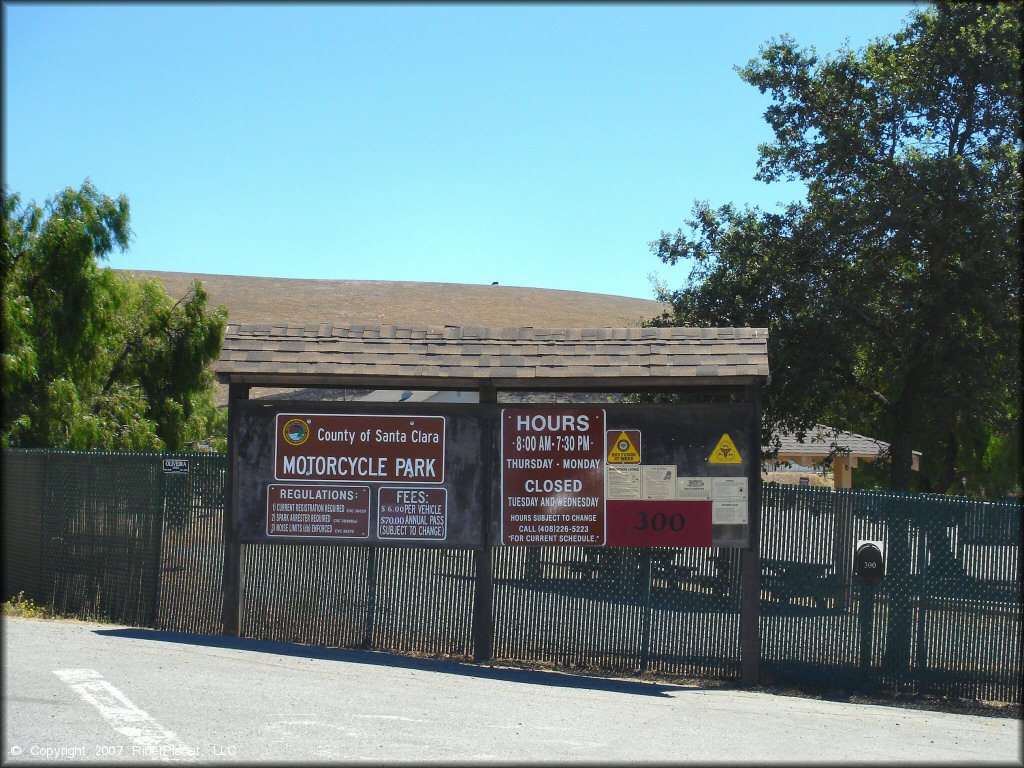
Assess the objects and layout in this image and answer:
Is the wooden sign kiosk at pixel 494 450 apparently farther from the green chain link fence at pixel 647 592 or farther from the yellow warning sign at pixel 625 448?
the green chain link fence at pixel 647 592

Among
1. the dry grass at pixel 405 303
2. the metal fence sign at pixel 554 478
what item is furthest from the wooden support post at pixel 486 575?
the dry grass at pixel 405 303

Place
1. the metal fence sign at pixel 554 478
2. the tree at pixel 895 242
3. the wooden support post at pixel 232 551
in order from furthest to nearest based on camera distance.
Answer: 1. the tree at pixel 895 242
2. the wooden support post at pixel 232 551
3. the metal fence sign at pixel 554 478

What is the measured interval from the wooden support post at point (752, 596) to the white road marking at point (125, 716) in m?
5.56

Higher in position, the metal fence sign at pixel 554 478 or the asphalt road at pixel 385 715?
the metal fence sign at pixel 554 478

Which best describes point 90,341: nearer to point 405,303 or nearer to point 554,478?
point 554,478

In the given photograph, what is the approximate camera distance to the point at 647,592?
33.6 feet

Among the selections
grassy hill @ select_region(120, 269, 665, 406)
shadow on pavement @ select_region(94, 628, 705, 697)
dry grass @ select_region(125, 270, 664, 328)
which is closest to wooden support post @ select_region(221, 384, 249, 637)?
shadow on pavement @ select_region(94, 628, 705, 697)

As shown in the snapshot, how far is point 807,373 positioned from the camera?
48.5 feet

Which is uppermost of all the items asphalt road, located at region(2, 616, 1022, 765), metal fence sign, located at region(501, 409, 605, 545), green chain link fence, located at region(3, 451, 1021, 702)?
metal fence sign, located at region(501, 409, 605, 545)

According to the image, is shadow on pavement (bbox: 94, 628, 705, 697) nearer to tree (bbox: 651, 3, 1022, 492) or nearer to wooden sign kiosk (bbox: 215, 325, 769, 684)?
wooden sign kiosk (bbox: 215, 325, 769, 684)

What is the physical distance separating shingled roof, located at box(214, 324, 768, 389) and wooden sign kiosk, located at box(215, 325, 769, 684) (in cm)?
2

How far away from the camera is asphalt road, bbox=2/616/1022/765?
22.4 feet

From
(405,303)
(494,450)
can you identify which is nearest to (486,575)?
(494,450)

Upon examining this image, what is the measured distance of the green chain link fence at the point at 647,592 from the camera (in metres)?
9.64
